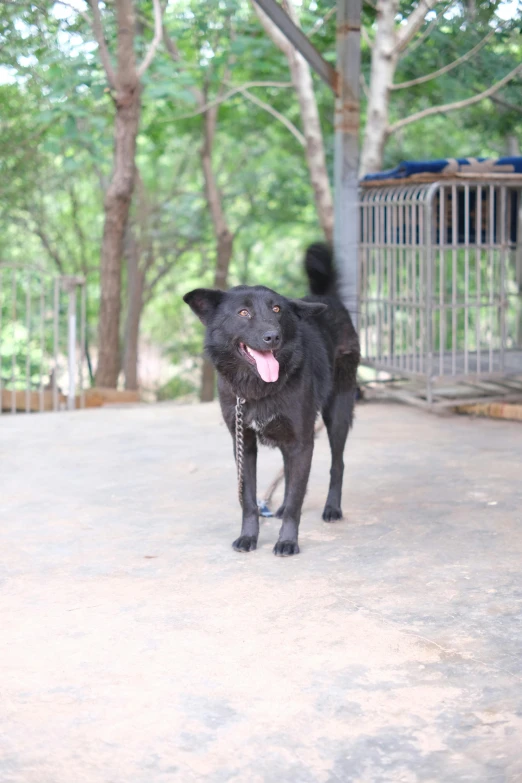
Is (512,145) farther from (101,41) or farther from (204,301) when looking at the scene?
(204,301)

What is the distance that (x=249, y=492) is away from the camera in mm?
4230

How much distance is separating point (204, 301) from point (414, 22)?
5.58 meters

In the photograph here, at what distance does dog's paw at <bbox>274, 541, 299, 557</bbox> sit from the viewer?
13.2 feet

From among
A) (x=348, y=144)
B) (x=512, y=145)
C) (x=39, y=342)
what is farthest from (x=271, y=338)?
(x=39, y=342)

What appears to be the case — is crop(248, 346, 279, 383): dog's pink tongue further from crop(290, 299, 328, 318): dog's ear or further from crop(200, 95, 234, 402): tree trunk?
crop(200, 95, 234, 402): tree trunk

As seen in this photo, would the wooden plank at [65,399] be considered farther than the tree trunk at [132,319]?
No

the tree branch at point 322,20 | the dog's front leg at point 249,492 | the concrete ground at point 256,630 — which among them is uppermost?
the tree branch at point 322,20

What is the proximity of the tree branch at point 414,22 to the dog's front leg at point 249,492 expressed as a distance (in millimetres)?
5671

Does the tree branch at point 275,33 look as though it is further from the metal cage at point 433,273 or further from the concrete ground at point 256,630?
the concrete ground at point 256,630

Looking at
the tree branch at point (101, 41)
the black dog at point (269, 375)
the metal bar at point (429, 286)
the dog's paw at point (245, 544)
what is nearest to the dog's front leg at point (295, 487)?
the black dog at point (269, 375)

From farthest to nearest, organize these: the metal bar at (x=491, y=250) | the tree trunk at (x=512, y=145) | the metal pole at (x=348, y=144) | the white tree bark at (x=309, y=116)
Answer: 1. the tree trunk at (x=512, y=145)
2. the white tree bark at (x=309, y=116)
3. the metal pole at (x=348, y=144)
4. the metal bar at (x=491, y=250)

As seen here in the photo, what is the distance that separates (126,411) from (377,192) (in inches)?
109

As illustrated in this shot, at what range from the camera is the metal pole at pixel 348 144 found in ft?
25.2

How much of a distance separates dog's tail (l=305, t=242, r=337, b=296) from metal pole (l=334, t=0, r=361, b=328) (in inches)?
110
